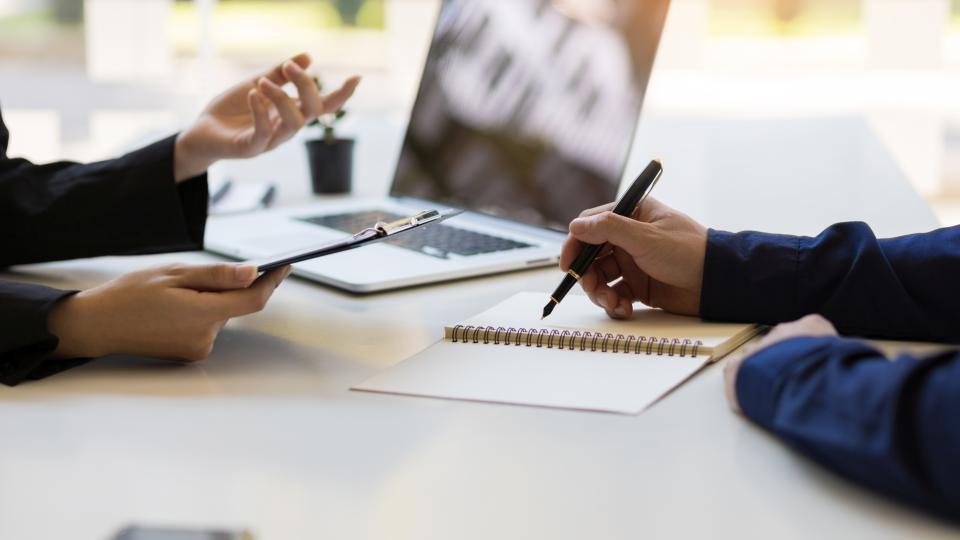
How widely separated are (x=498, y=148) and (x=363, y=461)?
2.71 ft

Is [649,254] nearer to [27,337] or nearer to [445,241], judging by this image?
[445,241]

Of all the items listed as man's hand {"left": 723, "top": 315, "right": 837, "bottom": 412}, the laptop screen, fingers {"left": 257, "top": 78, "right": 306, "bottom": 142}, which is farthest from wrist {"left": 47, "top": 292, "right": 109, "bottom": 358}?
the laptop screen

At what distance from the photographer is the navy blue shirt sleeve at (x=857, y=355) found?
0.62m

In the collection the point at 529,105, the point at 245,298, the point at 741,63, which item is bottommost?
the point at 741,63

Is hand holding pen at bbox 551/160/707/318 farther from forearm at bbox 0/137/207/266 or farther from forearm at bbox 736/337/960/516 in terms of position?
forearm at bbox 0/137/207/266

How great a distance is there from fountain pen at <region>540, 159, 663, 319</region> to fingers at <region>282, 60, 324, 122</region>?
1.29 ft

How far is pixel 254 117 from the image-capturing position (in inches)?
49.1

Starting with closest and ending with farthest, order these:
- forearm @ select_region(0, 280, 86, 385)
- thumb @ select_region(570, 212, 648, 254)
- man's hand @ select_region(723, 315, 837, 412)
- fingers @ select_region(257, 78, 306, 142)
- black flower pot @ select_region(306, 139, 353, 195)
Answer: man's hand @ select_region(723, 315, 837, 412) < forearm @ select_region(0, 280, 86, 385) < thumb @ select_region(570, 212, 648, 254) < fingers @ select_region(257, 78, 306, 142) < black flower pot @ select_region(306, 139, 353, 195)

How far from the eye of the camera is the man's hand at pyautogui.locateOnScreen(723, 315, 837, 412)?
2.60 feet

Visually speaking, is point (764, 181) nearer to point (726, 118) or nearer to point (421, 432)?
point (726, 118)

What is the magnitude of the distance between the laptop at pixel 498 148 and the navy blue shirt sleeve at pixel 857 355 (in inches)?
12.7

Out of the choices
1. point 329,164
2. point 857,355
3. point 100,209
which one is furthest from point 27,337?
point 329,164

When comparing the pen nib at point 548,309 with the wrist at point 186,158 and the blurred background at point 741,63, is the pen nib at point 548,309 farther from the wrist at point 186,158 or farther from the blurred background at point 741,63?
the blurred background at point 741,63

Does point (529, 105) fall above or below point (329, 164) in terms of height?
above
